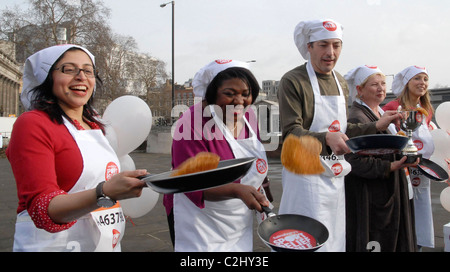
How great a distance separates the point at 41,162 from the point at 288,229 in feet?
3.59

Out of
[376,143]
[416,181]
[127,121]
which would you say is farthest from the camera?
[416,181]

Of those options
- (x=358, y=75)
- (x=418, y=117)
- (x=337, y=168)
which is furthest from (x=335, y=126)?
(x=358, y=75)

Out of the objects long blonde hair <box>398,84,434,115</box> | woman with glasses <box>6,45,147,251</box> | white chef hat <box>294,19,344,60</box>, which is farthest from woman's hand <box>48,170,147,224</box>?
long blonde hair <box>398,84,434,115</box>

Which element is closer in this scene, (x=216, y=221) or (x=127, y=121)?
(x=216, y=221)

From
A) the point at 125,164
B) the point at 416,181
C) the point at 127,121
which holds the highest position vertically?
the point at 127,121

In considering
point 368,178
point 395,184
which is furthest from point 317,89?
point 395,184

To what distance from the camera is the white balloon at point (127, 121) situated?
253 cm

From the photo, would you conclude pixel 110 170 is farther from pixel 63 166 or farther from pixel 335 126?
pixel 335 126

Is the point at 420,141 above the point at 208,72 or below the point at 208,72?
below

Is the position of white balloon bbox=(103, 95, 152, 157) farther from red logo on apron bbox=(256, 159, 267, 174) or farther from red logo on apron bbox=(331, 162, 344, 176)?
red logo on apron bbox=(331, 162, 344, 176)

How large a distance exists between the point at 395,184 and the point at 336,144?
117cm

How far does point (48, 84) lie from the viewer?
5.41ft

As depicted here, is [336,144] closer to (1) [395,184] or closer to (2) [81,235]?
(1) [395,184]

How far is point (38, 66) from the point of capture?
162 cm
